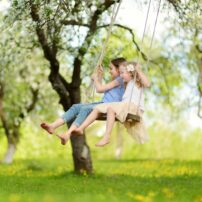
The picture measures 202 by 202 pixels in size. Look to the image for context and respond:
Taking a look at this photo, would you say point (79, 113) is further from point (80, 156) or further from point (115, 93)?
point (80, 156)

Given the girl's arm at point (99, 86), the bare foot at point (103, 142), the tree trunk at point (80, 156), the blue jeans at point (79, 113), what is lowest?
the tree trunk at point (80, 156)

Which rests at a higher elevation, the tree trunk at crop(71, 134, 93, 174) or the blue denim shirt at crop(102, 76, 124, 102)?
the blue denim shirt at crop(102, 76, 124, 102)

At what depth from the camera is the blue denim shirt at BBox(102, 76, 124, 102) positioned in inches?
465

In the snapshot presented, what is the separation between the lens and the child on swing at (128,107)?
10.8m

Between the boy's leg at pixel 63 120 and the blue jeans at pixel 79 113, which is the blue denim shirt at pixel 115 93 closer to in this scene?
the blue jeans at pixel 79 113

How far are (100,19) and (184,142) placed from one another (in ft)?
132

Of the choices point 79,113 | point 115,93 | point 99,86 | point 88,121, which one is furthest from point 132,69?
point 88,121

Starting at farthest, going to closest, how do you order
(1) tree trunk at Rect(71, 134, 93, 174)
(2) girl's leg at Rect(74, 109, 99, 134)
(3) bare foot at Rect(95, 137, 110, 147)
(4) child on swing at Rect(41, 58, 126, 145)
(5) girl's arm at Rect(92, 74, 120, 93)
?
1. (1) tree trunk at Rect(71, 134, 93, 174)
2. (5) girl's arm at Rect(92, 74, 120, 93)
3. (4) child on swing at Rect(41, 58, 126, 145)
4. (3) bare foot at Rect(95, 137, 110, 147)
5. (2) girl's leg at Rect(74, 109, 99, 134)

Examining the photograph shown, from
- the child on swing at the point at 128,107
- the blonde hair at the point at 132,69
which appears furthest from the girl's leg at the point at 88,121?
the blonde hair at the point at 132,69

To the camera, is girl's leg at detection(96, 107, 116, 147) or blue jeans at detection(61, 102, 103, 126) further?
blue jeans at detection(61, 102, 103, 126)

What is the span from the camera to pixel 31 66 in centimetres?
2869

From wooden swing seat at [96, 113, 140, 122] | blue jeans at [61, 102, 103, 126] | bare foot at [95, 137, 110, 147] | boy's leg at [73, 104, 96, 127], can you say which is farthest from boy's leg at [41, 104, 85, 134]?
bare foot at [95, 137, 110, 147]

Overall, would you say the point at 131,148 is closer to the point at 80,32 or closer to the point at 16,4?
the point at 80,32

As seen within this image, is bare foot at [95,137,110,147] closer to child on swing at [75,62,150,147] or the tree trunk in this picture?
child on swing at [75,62,150,147]
